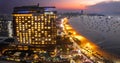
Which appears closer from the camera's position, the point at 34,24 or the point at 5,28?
the point at 34,24

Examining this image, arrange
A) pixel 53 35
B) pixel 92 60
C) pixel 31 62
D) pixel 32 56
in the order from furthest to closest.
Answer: pixel 53 35 → pixel 92 60 → pixel 32 56 → pixel 31 62

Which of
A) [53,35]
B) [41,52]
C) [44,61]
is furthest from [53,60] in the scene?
[53,35]

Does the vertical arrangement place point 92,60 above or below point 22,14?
below

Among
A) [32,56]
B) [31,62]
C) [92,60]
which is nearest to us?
[31,62]

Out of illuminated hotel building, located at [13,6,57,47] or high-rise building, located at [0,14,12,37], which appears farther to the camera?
high-rise building, located at [0,14,12,37]

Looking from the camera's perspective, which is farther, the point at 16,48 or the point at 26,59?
the point at 16,48

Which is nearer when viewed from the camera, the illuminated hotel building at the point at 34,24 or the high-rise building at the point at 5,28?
the illuminated hotel building at the point at 34,24

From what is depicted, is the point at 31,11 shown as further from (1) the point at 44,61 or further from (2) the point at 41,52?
(1) the point at 44,61

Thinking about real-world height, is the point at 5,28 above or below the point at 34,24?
below
